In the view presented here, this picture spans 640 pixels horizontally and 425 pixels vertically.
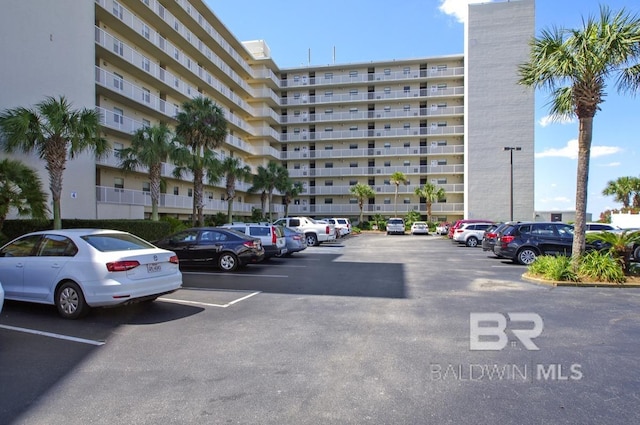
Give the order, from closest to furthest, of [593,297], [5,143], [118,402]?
1. [118,402]
2. [593,297]
3. [5,143]

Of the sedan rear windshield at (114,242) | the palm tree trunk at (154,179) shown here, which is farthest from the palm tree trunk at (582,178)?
the palm tree trunk at (154,179)

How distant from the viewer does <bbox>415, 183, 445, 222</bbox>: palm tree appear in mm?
52562

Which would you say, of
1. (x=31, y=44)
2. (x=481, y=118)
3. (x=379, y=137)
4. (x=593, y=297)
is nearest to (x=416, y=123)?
(x=379, y=137)

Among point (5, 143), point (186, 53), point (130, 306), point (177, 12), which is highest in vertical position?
point (177, 12)

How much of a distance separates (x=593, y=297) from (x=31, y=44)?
940 inches

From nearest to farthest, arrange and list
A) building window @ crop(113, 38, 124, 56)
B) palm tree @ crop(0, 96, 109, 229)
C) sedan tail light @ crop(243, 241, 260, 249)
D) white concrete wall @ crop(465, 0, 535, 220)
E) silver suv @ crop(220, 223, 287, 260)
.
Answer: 1. sedan tail light @ crop(243, 241, 260, 249)
2. silver suv @ crop(220, 223, 287, 260)
3. palm tree @ crop(0, 96, 109, 229)
4. building window @ crop(113, 38, 124, 56)
5. white concrete wall @ crop(465, 0, 535, 220)

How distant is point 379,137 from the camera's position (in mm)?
57156

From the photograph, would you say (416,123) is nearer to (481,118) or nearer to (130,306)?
(481,118)

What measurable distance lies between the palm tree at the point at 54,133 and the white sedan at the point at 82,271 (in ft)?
34.7

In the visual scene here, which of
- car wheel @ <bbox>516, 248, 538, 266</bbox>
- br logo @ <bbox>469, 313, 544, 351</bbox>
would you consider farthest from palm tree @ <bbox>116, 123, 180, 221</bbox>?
br logo @ <bbox>469, 313, 544, 351</bbox>

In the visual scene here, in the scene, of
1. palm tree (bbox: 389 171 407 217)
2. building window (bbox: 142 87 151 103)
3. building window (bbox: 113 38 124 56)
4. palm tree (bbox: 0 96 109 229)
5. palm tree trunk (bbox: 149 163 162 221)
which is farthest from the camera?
palm tree (bbox: 389 171 407 217)

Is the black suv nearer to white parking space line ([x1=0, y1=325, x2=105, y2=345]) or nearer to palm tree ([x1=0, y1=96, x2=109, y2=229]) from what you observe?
white parking space line ([x1=0, y1=325, x2=105, y2=345])

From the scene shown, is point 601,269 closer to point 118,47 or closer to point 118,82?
point 118,82

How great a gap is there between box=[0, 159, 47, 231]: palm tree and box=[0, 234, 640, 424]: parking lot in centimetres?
799
